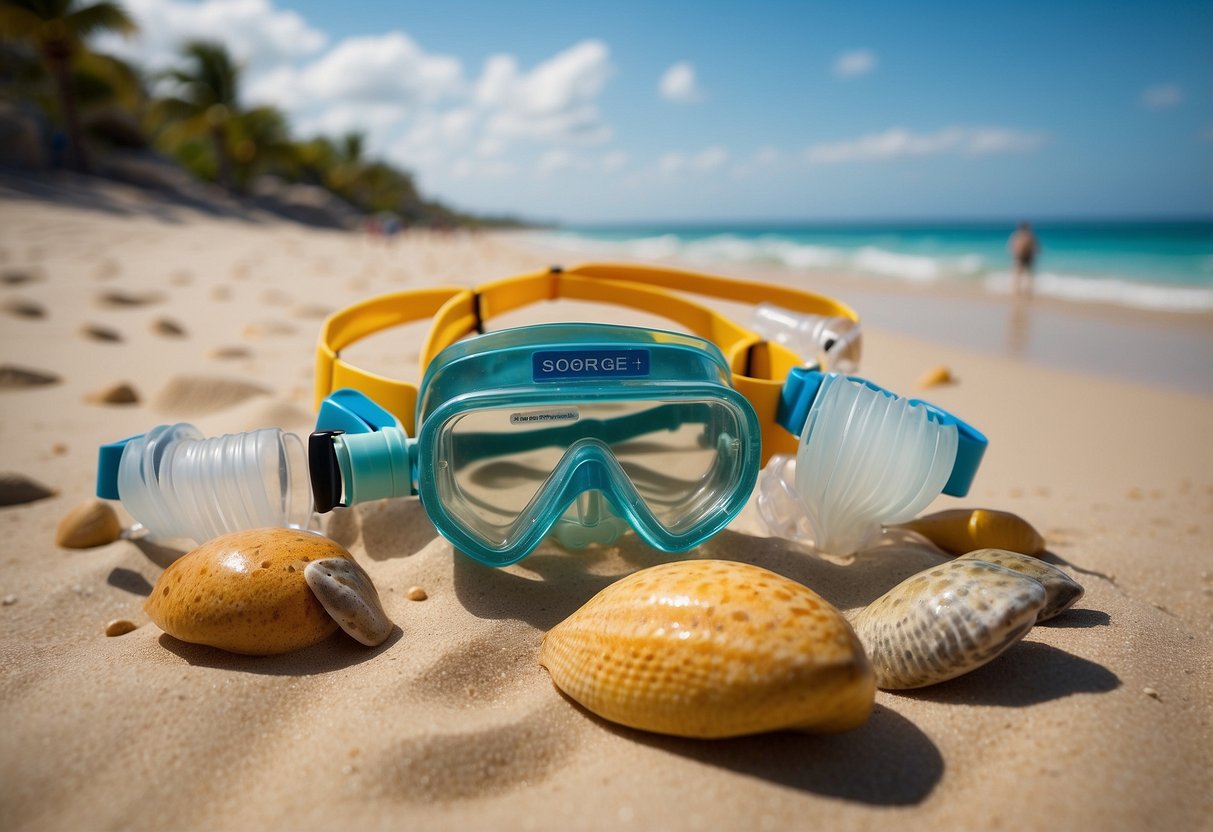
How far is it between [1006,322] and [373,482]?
10529mm

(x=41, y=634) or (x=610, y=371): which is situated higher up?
(x=610, y=371)

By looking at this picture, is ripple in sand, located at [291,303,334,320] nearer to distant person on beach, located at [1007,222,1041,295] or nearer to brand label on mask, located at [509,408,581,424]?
brand label on mask, located at [509,408,581,424]

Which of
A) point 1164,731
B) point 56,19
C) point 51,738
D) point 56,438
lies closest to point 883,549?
point 1164,731

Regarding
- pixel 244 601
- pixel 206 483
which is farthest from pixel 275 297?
pixel 244 601

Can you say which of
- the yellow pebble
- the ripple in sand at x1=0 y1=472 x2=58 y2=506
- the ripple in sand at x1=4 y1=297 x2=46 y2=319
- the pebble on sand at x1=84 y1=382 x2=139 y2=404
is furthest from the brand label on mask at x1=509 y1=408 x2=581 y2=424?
A: the ripple in sand at x1=4 y1=297 x2=46 y2=319

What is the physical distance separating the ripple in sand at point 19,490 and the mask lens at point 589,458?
2012 mm

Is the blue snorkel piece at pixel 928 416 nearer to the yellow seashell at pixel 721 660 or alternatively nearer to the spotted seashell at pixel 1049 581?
the spotted seashell at pixel 1049 581

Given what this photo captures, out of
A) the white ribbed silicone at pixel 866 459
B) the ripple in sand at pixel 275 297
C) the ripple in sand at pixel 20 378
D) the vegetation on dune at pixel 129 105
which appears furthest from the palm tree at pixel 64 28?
the white ribbed silicone at pixel 866 459

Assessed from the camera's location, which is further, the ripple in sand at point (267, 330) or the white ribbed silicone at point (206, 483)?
the ripple in sand at point (267, 330)

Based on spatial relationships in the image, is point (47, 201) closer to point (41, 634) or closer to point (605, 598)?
point (41, 634)

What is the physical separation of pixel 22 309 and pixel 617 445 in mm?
5681

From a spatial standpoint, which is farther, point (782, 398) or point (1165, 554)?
point (1165, 554)

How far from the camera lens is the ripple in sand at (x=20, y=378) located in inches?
165

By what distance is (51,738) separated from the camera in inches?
60.6
